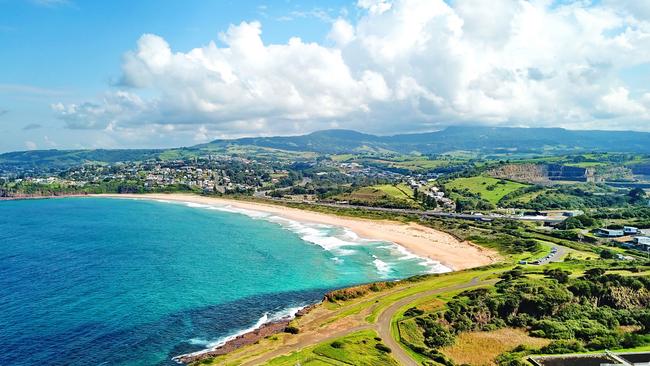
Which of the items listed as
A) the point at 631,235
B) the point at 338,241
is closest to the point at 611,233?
the point at 631,235

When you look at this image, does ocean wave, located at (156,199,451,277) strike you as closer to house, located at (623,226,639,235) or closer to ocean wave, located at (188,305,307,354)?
Answer: ocean wave, located at (188,305,307,354)

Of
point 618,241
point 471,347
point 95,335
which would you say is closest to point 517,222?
point 618,241

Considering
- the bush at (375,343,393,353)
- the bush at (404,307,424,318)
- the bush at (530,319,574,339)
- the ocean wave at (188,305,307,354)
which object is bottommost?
the ocean wave at (188,305,307,354)

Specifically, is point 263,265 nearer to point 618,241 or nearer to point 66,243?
point 66,243

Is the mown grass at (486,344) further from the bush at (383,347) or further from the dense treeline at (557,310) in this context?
the bush at (383,347)

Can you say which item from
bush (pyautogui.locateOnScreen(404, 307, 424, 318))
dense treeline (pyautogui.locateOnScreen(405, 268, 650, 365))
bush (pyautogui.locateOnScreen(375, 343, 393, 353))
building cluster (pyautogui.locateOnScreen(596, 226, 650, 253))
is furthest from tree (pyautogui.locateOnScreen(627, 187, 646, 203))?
bush (pyautogui.locateOnScreen(375, 343, 393, 353))

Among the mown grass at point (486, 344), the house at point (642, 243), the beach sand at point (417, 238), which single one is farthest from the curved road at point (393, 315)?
the house at point (642, 243)
